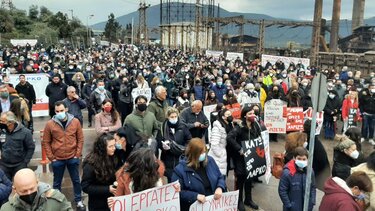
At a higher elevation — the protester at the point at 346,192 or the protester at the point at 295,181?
the protester at the point at 346,192

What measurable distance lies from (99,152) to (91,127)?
7.97m

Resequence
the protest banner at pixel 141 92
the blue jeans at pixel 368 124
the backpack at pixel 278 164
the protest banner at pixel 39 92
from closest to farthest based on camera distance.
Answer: the backpack at pixel 278 164, the blue jeans at pixel 368 124, the protest banner at pixel 141 92, the protest banner at pixel 39 92

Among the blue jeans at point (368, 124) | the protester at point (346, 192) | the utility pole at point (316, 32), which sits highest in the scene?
the utility pole at point (316, 32)

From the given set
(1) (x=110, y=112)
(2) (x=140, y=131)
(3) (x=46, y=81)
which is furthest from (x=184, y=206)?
(3) (x=46, y=81)

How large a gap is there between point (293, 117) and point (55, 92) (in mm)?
6073

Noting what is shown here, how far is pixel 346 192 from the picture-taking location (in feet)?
11.9

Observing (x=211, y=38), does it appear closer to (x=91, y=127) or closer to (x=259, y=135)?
(x=91, y=127)

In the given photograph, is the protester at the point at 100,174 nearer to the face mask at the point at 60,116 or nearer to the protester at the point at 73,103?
the face mask at the point at 60,116

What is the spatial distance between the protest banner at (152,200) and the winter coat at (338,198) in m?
1.45

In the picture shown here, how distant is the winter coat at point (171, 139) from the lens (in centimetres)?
611

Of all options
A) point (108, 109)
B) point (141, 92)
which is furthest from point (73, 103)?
point (141, 92)

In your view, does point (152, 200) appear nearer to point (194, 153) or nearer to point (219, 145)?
point (194, 153)

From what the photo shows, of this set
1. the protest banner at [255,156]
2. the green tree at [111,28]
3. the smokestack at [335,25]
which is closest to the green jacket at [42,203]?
the protest banner at [255,156]

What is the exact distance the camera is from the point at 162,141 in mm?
6176
